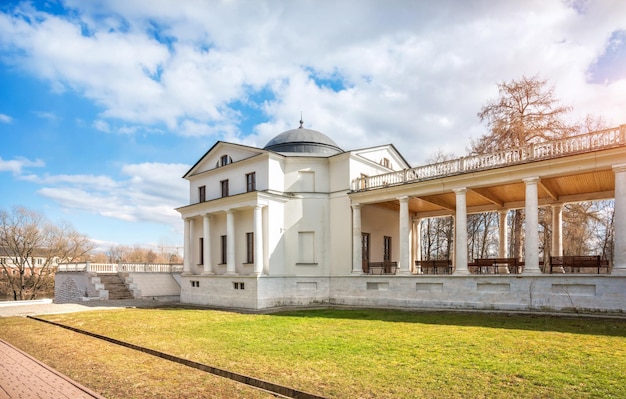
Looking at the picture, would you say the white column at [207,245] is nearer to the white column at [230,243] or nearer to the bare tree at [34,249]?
the white column at [230,243]

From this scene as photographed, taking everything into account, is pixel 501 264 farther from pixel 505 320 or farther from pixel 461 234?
pixel 505 320

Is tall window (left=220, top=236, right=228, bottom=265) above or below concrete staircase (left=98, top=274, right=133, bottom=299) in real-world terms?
above

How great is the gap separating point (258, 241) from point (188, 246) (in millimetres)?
8055

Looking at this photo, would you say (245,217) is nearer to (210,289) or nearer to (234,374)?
(210,289)

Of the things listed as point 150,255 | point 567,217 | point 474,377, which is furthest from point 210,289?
point 150,255

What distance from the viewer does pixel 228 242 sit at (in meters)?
24.2

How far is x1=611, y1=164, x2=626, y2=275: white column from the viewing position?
564 inches

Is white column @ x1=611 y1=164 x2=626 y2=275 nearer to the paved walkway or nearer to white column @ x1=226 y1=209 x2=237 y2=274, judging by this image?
the paved walkway

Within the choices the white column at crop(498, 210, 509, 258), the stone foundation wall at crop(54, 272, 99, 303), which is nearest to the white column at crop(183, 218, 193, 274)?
the stone foundation wall at crop(54, 272, 99, 303)

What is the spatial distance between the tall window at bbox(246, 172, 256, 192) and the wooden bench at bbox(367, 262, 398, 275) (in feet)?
28.3

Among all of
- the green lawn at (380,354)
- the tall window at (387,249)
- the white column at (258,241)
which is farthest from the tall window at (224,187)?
the green lawn at (380,354)

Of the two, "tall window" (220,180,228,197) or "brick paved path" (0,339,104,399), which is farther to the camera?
"tall window" (220,180,228,197)

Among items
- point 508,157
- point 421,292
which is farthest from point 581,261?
point 421,292

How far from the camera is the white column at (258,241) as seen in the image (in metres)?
22.2
